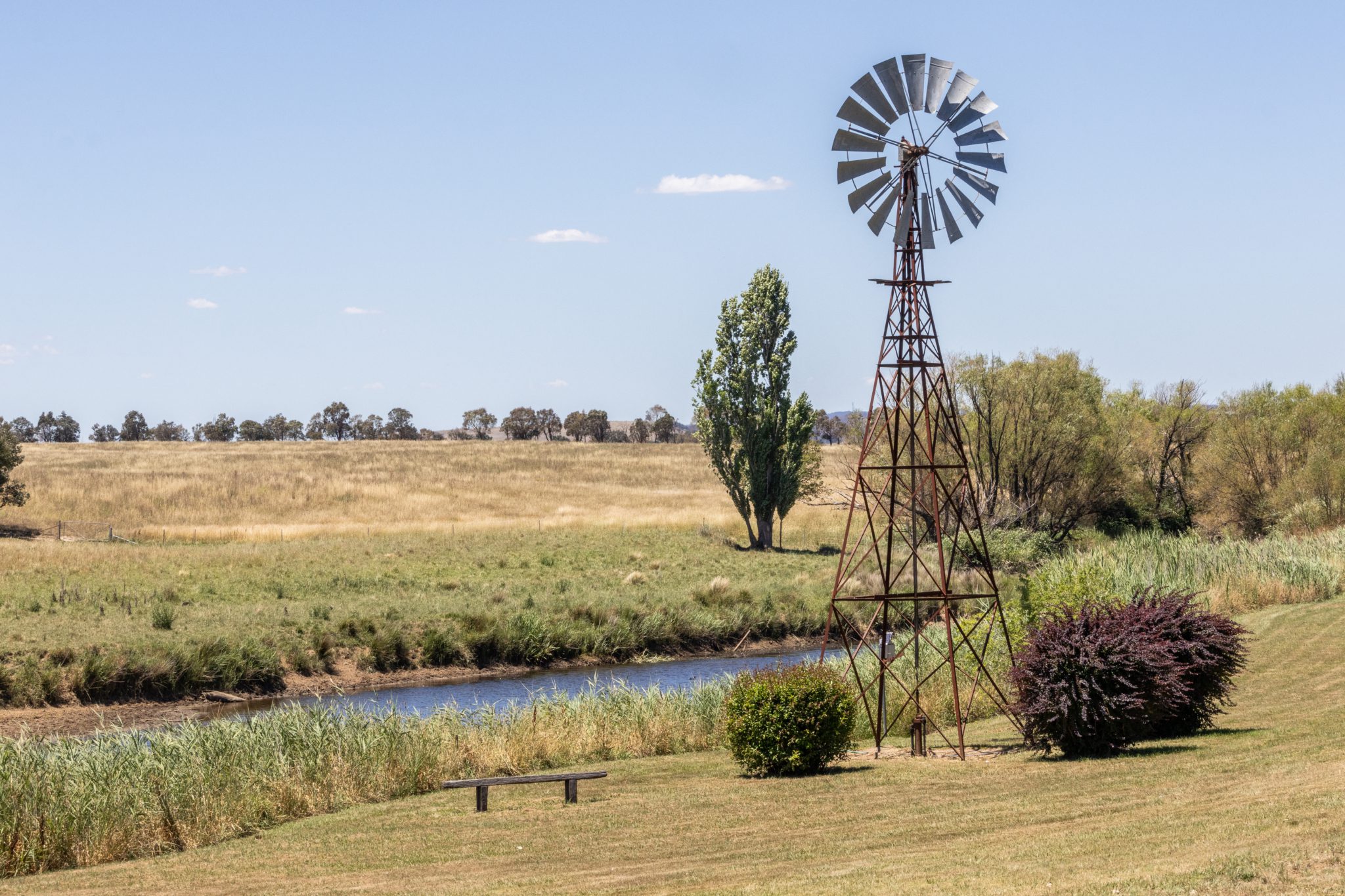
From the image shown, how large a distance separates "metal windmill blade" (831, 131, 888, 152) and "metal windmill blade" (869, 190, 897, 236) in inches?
27.3

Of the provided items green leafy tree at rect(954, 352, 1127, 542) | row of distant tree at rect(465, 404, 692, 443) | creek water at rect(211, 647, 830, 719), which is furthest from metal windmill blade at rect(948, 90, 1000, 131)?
row of distant tree at rect(465, 404, 692, 443)

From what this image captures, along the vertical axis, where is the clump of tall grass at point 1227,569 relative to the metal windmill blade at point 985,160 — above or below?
below

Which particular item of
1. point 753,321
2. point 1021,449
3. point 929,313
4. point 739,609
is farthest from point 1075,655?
point 753,321

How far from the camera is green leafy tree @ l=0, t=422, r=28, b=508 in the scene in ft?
204

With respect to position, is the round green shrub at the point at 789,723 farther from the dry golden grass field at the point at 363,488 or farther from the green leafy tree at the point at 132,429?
the green leafy tree at the point at 132,429

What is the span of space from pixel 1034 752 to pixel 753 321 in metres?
44.8

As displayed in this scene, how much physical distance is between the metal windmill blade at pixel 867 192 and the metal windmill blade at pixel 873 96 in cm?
84

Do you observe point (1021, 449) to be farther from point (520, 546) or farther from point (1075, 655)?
point (1075, 655)

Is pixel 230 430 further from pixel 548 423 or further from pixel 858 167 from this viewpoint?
pixel 858 167

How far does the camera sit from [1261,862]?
867 cm

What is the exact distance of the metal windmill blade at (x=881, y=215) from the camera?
1855cm

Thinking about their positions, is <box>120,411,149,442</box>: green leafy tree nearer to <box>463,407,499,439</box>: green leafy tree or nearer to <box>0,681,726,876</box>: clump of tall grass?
<box>463,407,499,439</box>: green leafy tree

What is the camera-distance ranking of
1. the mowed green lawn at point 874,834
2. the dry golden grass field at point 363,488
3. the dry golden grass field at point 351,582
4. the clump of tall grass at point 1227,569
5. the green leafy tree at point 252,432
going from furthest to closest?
the green leafy tree at point 252,432 → the dry golden grass field at point 363,488 → the dry golden grass field at point 351,582 → the clump of tall grass at point 1227,569 → the mowed green lawn at point 874,834

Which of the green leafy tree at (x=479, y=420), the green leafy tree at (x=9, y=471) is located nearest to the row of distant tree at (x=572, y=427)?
the green leafy tree at (x=479, y=420)
